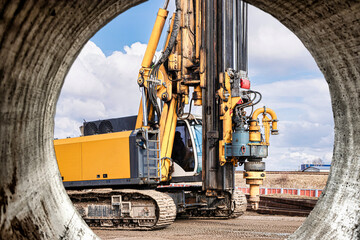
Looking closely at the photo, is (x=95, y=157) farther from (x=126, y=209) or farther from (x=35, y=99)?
(x=35, y=99)

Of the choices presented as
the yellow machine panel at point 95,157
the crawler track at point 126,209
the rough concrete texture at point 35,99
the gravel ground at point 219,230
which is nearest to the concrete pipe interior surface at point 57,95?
the rough concrete texture at point 35,99

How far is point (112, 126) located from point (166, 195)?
130 inches

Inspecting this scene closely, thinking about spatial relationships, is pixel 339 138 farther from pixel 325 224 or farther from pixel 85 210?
pixel 85 210

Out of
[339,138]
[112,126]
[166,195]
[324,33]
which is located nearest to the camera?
[324,33]

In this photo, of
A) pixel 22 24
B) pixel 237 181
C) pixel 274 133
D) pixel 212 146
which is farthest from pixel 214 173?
pixel 237 181

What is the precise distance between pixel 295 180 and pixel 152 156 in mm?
15506

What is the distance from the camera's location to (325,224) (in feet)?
16.9

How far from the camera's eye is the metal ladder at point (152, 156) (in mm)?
12164

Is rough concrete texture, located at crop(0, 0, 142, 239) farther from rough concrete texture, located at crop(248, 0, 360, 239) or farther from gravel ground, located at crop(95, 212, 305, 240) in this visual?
gravel ground, located at crop(95, 212, 305, 240)

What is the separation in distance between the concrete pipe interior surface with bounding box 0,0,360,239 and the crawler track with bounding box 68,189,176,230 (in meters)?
5.95

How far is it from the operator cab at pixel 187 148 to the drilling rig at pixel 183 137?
3 cm

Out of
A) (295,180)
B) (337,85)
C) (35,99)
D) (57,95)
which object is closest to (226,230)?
(337,85)

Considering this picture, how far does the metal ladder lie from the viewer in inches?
479

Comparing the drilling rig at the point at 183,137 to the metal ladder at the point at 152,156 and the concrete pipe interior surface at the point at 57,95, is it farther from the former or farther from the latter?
the concrete pipe interior surface at the point at 57,95
